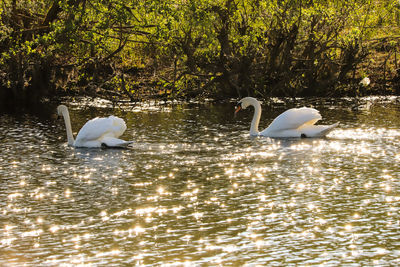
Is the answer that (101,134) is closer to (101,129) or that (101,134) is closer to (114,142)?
(101,129)

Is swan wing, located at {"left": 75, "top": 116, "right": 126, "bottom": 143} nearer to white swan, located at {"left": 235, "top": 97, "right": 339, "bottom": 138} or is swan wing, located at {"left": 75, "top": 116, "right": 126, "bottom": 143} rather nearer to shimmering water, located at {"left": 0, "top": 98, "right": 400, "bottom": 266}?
shimmering water, located at {"left": 0, "top": 98, "right": 400, "bottom": 266}

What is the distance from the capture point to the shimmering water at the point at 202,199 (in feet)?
36.8

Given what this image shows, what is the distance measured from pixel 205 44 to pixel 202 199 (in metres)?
20.4

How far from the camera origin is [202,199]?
48.2 feet

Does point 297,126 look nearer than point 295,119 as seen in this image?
No

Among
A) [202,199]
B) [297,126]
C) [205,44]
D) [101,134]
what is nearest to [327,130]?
[297,126]

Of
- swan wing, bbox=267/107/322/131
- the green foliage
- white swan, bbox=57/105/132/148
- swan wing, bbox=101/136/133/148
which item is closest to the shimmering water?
swan wing, bbox=101/136/133/148

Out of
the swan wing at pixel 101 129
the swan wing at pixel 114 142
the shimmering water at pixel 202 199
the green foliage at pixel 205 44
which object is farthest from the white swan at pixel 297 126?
the green foliage at pixel 205 44

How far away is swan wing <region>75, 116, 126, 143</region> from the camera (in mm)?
21500

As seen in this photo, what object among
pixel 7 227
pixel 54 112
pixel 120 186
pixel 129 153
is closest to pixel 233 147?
pixel 129 153

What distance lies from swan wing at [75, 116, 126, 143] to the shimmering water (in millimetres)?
558

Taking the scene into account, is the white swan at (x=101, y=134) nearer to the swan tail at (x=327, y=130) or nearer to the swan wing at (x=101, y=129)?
the swan wing at (x=101, y=129)

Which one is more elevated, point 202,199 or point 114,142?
point 114,142

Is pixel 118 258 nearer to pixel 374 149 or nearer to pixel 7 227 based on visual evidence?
pixel 7 227
